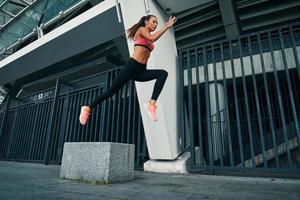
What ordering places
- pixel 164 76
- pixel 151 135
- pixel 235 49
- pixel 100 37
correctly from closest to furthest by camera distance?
pixel 164 76, pixel 151 135, pixel 100 37, pixel 235 49

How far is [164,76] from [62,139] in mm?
5901

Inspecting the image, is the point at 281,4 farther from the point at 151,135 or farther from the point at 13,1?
the point at 13,1

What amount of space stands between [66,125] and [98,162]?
4.75 meters

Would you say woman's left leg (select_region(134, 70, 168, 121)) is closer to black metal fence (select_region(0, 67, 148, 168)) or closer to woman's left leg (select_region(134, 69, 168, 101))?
woman's left leg (select_region(134, 69, 168, 101))

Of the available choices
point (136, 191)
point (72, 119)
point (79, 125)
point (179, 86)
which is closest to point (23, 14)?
point (72, 119)

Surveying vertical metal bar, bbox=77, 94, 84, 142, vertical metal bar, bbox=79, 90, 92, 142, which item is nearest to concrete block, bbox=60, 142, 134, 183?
vertical metal bar, bbox=79, 90, 92, 142

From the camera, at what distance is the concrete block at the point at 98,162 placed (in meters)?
3.26

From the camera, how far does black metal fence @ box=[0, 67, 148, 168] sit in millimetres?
6126

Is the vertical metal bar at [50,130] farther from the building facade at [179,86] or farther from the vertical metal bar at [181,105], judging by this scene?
the vertical metal bar at [181,105]

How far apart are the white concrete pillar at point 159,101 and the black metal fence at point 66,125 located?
752 mm

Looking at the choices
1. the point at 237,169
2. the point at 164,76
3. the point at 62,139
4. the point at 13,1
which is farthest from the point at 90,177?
the point at 13,1

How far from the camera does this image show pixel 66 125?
24.7 feet

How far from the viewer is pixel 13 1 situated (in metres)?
12.8

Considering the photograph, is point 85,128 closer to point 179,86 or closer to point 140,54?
point 179,86
